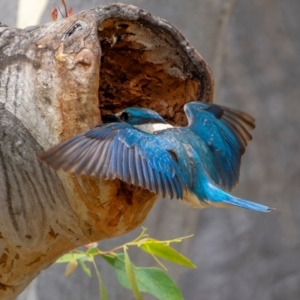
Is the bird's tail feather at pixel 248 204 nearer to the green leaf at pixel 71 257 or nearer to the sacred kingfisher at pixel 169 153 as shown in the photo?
the sacred kingfisher at pixel 169 153

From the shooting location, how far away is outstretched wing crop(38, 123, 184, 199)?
2.20 feet

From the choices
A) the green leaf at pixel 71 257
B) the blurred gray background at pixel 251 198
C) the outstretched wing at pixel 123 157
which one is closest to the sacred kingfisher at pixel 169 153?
the outstretched wing at pixel 123 157

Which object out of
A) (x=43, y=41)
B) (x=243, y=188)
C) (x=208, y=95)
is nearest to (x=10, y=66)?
(x=43, y=41)

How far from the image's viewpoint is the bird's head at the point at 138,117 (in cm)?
84

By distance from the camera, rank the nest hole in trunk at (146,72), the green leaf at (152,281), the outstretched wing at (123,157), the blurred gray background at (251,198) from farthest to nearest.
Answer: the blurred gray background at (251,198) → the green leaf at (152,281) → the nest hole in trunk at (146,72) → the outstretched wing at (123,157)

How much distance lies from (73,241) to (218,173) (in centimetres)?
23

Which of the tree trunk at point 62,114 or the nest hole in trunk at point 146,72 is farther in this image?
the nest hole in trunk at point 146,72

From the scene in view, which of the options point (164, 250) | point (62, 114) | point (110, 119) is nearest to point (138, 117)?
point (110, 119)

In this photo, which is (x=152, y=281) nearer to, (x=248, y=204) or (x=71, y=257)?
(x=71, y=257)

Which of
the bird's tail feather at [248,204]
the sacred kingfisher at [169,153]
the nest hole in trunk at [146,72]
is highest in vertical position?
the nest hole in trunk at [146,72]

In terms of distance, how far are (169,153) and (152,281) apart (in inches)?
14.4

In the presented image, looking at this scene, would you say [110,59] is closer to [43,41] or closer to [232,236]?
[43,41]

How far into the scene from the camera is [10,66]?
0.78m

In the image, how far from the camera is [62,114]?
2.35 feet
